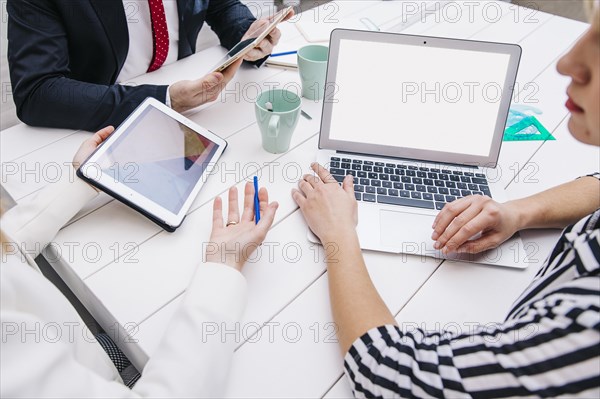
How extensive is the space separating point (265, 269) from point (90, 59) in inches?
30.0

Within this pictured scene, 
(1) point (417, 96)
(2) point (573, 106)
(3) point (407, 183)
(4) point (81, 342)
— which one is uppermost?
(2) point (573, 106)

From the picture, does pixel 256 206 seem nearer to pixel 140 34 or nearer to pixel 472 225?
pixel 472 225

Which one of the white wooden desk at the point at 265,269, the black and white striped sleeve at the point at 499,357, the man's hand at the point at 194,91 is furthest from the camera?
the man's hand at the point at 194,91

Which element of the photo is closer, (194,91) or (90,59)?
(194,91)

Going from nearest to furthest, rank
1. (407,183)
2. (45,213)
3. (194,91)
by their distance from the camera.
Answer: (45,213) → (407,183) → (194,91)

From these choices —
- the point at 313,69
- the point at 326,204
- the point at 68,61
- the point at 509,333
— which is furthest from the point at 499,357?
the point at 68,61

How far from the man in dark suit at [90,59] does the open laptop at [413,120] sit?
1.04 ft

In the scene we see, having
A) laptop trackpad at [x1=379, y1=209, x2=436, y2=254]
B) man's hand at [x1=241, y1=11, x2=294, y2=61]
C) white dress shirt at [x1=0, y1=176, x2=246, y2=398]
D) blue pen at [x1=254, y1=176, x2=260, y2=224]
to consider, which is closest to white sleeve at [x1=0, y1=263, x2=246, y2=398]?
white dress shirt at [x1=0, y1=176, x2=246, y2=398]

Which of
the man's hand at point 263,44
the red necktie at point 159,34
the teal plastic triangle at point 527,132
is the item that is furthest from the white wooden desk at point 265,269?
the red necktie at point 159,34

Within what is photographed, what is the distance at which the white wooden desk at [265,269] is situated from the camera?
543 millimetres

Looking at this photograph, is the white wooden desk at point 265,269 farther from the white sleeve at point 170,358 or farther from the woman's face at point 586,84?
the woman's face at point 586,84

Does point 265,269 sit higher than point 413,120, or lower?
lower

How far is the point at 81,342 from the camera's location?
1.82 ft

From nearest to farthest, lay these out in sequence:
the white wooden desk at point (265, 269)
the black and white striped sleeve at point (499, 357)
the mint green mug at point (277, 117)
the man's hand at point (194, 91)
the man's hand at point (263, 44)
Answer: the black and white striped sleeve at point (499, 357) → the white wooden desk at point (265, 269) → the mint green mug at point (277, 117) → the man's hand at point (194, 91) → the man's hand at point (263, 44)
